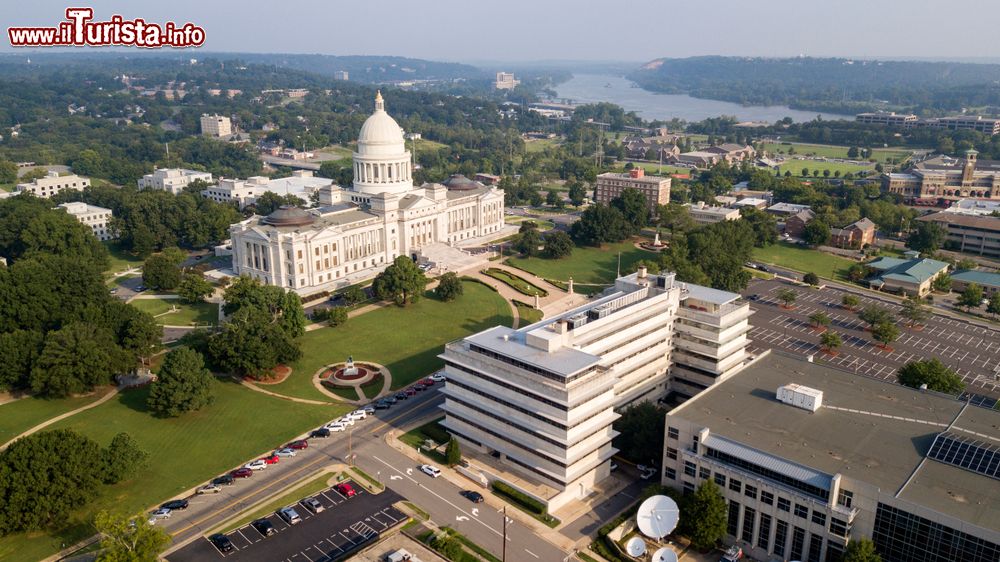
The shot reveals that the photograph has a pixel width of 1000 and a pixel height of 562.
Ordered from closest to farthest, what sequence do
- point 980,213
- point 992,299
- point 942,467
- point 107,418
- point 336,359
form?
point 942,467, point 107,418, point 336,359, point 992,299, point 980,213

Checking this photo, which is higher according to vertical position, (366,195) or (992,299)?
(366,195)

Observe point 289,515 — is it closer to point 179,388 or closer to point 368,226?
point 179,388

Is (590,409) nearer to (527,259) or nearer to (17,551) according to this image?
(17,551)

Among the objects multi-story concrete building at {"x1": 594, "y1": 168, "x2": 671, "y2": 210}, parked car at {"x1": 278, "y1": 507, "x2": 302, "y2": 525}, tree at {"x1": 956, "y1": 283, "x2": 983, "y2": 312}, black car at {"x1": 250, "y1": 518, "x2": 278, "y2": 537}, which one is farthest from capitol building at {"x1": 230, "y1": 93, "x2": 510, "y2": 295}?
tree at {"x1": 956, "y1": 283, "x2": 983, "y2": 312}

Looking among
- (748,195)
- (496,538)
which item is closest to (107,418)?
(496,538)

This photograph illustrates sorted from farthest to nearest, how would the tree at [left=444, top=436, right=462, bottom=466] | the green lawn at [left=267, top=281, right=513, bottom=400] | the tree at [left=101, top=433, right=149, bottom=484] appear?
the green lawn at [left=267, top=281, right=513, bottom=400], the tree at [left=444, top=436, right=462, bottom=466], the tree at [left=101, top=433, right=149, bottom=484]

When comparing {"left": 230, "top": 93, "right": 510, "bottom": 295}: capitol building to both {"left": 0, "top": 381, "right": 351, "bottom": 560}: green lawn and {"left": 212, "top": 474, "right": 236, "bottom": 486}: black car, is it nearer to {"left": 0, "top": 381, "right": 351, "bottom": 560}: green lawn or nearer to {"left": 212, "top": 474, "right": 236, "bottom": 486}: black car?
{"left": 0, "top": 381, "right": 351, "bottom": 560}: green lawn
